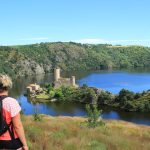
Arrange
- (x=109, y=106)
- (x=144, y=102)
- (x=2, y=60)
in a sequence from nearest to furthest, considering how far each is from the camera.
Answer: (x=144, y=102) < (x=109, y=106) < (x=2, y=60)

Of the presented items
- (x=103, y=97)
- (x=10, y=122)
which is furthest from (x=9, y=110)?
(x=103, y=97)

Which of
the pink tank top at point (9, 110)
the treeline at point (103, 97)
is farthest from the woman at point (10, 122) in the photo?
the treeline at point (103, 97)

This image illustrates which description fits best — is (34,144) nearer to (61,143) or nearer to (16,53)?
(61,143)

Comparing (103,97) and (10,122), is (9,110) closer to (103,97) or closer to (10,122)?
(10,122)

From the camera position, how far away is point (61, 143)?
9680 mm

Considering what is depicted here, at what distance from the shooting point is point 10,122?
17.8 ft

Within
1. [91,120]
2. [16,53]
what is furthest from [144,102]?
[16,53]

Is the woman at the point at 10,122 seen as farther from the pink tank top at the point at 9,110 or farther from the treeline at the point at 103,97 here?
the treeline at the point at 103,97

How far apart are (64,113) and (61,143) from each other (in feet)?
219

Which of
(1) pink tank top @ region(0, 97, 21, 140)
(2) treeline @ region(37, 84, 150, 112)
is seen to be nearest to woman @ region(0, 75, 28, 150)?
(1) pink tank top @ region(0, 97, 21, 140)

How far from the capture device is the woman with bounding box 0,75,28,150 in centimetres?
538

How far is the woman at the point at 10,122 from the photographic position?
5.38m

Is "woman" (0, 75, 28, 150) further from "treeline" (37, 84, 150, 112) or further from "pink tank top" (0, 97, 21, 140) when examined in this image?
"treeline" (37, 84, 150, 112)

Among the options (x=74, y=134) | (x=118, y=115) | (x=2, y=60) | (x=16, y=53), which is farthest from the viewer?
(x=16, y=53)
